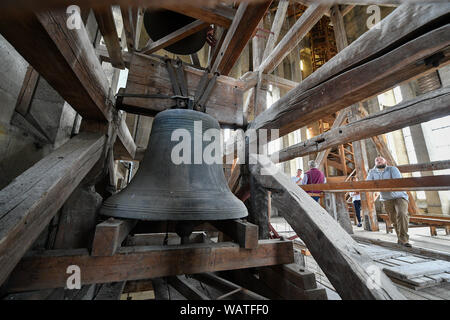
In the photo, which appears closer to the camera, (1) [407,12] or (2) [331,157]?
(1) [407,12]

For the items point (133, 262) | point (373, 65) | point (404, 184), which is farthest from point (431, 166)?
point (133, 262)

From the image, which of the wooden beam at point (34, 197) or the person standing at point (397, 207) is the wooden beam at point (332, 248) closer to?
the wooden beam at point (34, 197)

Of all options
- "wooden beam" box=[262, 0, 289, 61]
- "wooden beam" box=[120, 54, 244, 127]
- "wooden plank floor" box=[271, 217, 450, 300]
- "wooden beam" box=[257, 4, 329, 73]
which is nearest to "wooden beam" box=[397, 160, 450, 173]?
"wooden plank floor" box=[271, 217, 450, 300]

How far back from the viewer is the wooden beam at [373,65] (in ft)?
2.50

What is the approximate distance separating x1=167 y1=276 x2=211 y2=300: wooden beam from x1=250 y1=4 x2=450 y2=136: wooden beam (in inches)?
51.7

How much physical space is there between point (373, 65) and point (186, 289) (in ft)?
5.63

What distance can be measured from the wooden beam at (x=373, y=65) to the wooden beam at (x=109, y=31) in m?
1.29

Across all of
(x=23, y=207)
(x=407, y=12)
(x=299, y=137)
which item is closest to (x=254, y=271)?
(x=23, y=207)

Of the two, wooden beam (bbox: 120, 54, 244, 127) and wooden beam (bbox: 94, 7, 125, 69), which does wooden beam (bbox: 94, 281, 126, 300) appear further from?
wooden beam (bbox: 94, 7, 125, 69)

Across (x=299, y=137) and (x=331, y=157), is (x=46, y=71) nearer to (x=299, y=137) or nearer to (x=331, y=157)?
(x=299, y=137)

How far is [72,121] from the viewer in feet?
6.00

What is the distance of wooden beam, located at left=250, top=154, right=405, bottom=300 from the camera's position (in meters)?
0.78

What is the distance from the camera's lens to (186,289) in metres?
1.35
